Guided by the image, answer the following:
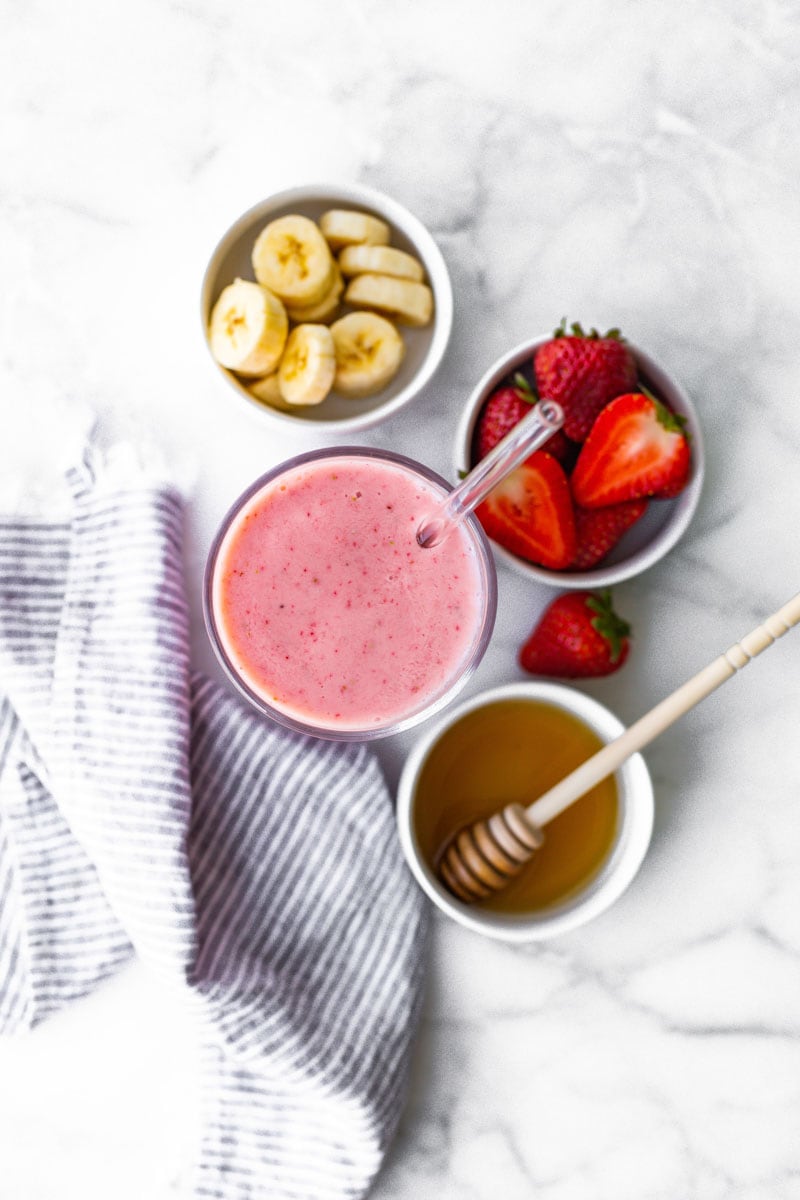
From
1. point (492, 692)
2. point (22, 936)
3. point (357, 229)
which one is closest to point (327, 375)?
point (357, 229)

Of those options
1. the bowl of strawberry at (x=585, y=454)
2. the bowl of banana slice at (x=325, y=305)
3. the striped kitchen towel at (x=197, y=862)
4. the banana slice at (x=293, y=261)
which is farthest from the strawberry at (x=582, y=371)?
the striped kitchen towel at (x=197, y=862)

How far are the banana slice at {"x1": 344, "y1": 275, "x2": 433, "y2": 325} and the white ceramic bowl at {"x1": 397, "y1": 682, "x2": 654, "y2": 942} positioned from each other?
0.38m

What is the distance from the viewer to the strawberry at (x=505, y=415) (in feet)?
3.48

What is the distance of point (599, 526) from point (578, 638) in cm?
11

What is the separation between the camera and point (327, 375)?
1055mm

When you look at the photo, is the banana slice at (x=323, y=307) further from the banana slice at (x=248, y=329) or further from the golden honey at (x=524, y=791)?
the golden honey at (x=524, y=791)

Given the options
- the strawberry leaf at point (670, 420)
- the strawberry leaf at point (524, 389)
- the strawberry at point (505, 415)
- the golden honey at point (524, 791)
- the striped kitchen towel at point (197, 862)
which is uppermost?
the strawberry leaf at point (670, 420)

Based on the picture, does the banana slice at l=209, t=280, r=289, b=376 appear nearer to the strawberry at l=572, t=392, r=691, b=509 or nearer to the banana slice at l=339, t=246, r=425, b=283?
the banana slice at l=339, t=246, r=425, b=283

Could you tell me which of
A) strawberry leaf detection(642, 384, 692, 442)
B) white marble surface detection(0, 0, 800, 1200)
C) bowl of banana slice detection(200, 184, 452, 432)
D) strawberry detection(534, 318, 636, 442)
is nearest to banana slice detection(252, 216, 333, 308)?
bowl of banana slice detection(200, 184, 452, 432)

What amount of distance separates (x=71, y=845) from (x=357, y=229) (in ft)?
2.19

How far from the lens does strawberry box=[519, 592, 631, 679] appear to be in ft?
3.59

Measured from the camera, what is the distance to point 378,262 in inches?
42.6

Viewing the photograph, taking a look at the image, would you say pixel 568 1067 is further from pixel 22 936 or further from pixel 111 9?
pixel 111 9

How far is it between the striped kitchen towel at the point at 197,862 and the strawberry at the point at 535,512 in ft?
0.90
